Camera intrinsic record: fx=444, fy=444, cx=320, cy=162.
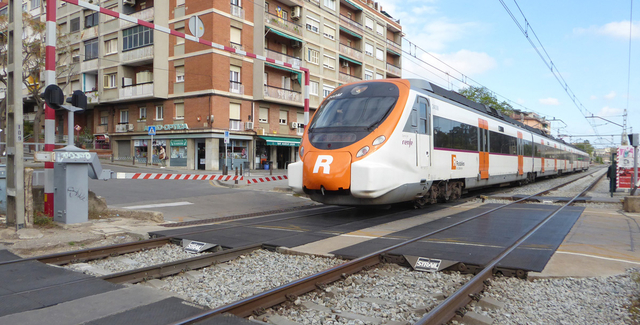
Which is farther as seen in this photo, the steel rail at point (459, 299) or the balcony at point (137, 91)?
the balcony at point (137, 91)

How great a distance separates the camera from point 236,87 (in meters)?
32.2

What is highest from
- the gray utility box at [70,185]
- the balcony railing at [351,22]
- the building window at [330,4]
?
the building window at [330,4]

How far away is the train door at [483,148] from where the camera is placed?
45.5 ft

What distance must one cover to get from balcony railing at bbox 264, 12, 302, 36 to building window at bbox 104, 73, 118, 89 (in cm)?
1351

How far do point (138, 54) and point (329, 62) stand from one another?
1594 cm

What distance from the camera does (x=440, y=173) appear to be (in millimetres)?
10914

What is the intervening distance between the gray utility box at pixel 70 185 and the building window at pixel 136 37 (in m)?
27.0

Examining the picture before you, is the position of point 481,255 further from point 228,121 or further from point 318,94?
point 318,94

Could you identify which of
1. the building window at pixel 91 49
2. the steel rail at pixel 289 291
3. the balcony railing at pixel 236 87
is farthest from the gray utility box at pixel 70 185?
the building window at pixel 91 49

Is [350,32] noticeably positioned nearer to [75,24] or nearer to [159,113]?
[159,113]

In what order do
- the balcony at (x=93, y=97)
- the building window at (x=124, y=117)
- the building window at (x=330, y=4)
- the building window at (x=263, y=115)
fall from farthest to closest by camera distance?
the building window at (x=330, y=4), the balcony at (x=93, y=97), the building window at (x=124, y=117), the building window at (x=263, y=115)

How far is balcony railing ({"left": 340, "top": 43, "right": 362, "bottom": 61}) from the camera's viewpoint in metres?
41.6

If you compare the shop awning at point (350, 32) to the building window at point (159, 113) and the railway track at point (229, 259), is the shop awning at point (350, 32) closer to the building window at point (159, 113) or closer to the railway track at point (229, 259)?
the building window at point (159, 113)

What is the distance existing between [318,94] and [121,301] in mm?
35328
